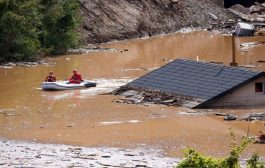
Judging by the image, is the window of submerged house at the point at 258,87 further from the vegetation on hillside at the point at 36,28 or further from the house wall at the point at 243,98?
the vegetation on hillside at the point at 36,28

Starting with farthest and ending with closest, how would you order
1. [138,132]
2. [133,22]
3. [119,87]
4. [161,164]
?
[133,22]
[119,87]
[138,132]
[161,164]

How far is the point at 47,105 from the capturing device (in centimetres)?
3008

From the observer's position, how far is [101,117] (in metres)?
27.4

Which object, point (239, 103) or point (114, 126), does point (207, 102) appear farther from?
Answer: point (114, 126)

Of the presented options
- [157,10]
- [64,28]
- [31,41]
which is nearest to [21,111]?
[31,41]

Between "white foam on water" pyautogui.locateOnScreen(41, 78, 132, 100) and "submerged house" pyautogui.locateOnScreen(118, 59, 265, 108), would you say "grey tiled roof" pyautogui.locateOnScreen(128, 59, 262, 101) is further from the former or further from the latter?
"white foam on water" pyautogui.locateOnScreen(41, 78, 132, 100)

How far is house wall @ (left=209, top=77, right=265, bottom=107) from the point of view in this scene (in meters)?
28.4

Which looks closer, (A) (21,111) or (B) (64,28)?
(A) (21,111)

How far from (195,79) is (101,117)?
456 cm

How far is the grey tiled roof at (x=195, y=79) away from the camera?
1124 inches

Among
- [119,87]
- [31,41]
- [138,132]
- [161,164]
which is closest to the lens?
[161,164]

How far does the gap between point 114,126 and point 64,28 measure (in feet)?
75.4

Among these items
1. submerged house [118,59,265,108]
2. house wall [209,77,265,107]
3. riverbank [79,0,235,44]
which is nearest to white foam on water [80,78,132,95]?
submerged house [118,59,265,108]

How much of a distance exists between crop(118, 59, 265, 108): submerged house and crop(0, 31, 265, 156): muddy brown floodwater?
64cm
